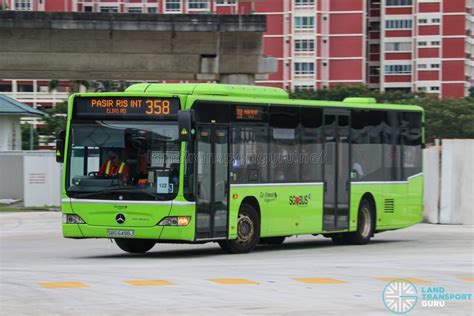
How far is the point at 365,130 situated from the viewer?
24.2 metres

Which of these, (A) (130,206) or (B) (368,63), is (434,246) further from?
(B) (368,63)

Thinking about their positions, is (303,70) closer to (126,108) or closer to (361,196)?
(361,196)

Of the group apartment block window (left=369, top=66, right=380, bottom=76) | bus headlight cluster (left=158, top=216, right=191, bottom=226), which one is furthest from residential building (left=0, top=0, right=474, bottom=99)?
bus headlight cluster (left=158, top=216, right=191, bottom=226)

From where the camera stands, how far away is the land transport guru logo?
43.2ft

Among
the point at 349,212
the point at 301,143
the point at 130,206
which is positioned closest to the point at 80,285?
the point at 130,206

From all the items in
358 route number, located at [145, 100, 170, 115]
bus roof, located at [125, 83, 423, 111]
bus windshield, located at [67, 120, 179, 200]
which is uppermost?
bus roof, located at [125, 83, 423, 111]

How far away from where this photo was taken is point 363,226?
955 inches

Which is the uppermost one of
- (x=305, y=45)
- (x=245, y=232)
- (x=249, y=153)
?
(x=305, y=45)

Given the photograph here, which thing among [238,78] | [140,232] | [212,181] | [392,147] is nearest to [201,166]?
[212,181]

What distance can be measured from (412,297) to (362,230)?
10.2 metres

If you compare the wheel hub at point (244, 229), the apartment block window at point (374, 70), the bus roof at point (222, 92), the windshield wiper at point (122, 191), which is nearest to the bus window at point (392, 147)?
the bus roof at point (222, 92)

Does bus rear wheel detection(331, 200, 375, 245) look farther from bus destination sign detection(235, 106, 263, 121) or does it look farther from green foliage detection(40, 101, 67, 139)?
green foliage detection(40, 101, 67, 139)

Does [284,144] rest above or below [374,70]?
below

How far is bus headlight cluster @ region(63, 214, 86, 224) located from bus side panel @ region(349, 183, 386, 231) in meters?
6.47
